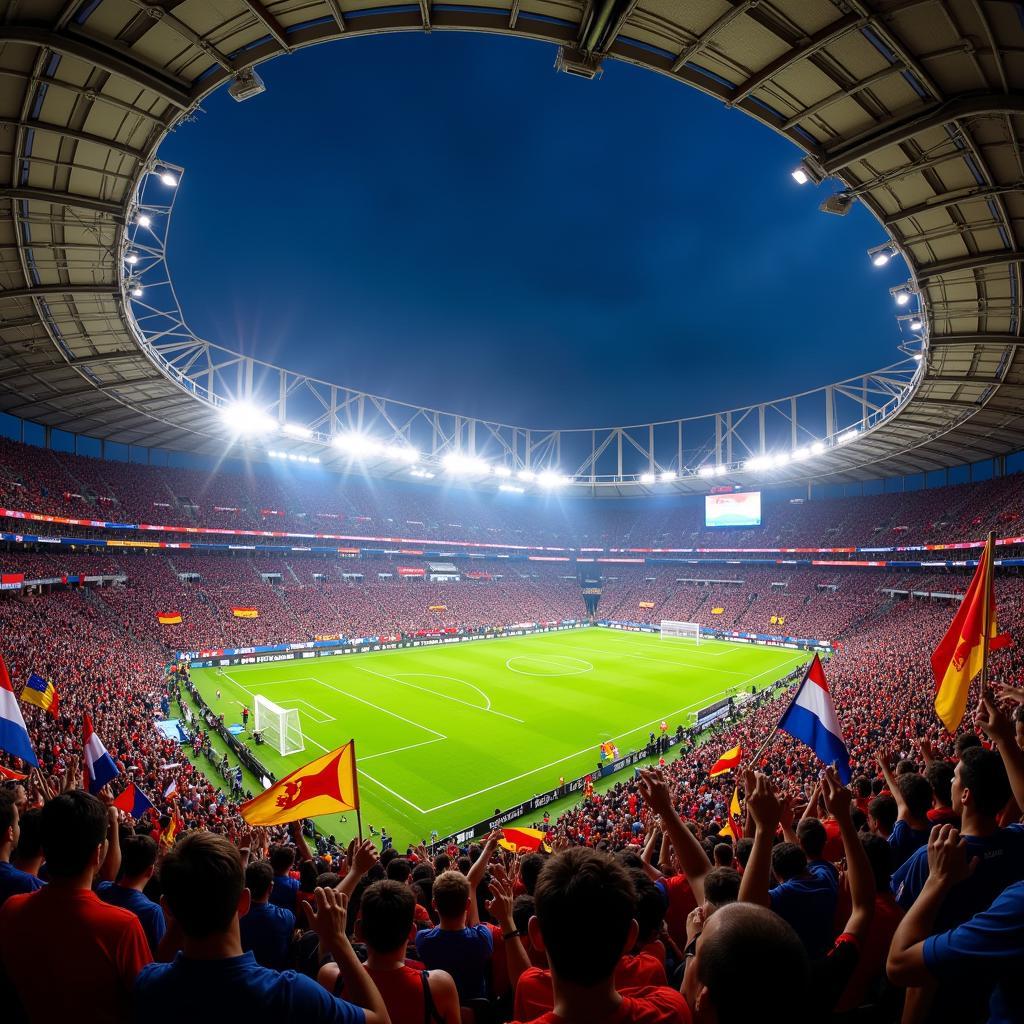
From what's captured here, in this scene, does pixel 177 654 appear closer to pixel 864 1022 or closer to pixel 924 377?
pixel 864 1022

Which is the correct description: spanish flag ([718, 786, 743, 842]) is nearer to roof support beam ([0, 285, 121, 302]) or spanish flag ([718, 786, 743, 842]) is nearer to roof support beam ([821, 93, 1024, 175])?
roof support beam ([821, 93, 1024, 175])

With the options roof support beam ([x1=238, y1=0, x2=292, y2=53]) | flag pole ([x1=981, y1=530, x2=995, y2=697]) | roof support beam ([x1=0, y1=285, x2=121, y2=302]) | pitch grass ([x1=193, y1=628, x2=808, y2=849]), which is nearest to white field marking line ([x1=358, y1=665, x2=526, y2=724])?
pitch grass ([x1=193, y1=628, x2=808, y2=849])

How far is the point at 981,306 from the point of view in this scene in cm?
2148

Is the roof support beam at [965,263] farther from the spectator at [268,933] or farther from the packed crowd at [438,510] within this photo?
the packed crowd at [438,510]

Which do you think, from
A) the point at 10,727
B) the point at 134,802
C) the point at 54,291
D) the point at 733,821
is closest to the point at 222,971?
the point at 10,727

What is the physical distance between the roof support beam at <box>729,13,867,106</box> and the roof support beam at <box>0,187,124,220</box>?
18828mm

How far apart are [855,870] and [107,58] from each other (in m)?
19.2

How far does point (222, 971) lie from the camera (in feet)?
7.48

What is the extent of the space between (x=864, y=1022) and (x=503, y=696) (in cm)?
3319

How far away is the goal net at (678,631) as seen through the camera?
2294 inches

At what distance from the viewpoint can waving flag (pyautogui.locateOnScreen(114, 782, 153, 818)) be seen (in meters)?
11.3

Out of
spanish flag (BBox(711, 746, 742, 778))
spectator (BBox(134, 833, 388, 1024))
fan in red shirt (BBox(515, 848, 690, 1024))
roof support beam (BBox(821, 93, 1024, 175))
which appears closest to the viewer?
fan in red shirt (BBox(515, 848, 690, 1024))

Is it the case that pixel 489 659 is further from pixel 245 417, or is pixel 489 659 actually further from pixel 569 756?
pixel 245 417

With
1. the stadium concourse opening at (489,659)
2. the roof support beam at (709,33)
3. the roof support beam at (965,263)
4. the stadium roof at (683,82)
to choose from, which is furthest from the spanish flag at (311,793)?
the roof support beam at (965,263)
